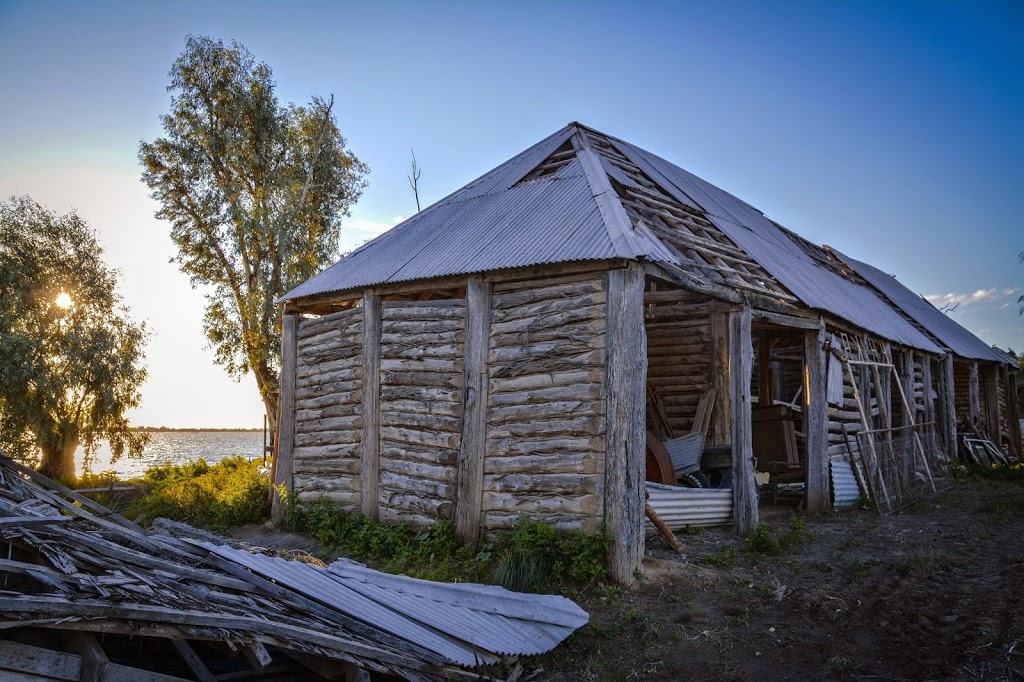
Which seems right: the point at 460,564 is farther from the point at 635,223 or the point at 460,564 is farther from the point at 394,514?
the point at 635,223

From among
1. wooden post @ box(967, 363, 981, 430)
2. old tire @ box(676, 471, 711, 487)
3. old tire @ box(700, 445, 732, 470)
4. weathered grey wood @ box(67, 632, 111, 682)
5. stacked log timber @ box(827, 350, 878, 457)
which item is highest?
wooden post @ box(967, 363, 981, 430)

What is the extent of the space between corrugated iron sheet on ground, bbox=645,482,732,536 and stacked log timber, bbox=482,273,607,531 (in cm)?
178

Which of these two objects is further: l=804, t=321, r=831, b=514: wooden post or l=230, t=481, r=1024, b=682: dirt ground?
l=804, t=321, r=831, b=514: wooden post

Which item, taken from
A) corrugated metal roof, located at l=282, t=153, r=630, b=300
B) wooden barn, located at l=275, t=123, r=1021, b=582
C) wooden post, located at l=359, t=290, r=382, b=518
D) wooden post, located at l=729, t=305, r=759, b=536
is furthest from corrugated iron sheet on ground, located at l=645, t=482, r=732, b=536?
wooden post, located at l=359, t=290, r=382, b=518

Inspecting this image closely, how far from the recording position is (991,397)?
22141 mm

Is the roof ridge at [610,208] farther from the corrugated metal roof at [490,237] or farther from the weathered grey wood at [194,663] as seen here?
the weathered grey wood at [194,663]

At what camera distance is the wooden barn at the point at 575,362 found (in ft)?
24.8

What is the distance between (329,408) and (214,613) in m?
7.18

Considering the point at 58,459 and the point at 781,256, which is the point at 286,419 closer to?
the point at 781,256

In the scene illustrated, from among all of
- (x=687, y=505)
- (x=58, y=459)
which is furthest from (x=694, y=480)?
(x=58, y=459)

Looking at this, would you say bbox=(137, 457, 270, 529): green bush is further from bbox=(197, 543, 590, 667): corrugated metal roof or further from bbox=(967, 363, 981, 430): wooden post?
bbox=(967, 363, 981, 430): wooden post

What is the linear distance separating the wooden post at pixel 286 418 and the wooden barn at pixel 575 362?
0.04 m

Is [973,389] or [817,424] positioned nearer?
[817,424]

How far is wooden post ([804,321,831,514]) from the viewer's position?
11.2 m
